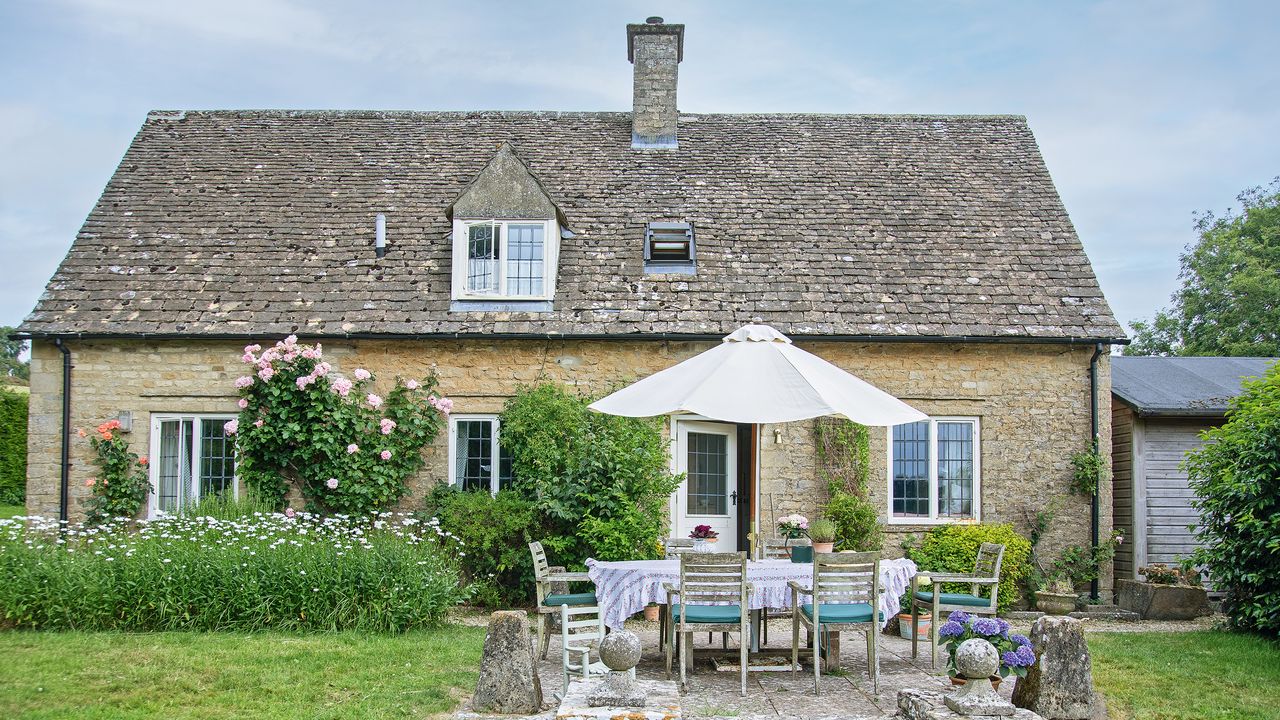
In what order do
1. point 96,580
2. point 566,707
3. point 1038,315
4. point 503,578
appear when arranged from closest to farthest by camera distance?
point 566,707 < point 96,580 < point 503,578 < point 1038,315

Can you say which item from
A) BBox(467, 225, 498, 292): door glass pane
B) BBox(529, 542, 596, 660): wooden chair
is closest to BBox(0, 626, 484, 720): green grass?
BBox(529, 542, 596, 660): wooden chair

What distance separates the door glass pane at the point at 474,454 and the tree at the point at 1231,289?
23332 mm

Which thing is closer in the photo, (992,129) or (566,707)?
(566,707)

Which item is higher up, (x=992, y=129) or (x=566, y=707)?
(x=992, y=129)

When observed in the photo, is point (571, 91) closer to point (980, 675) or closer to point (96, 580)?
point (96, 580)

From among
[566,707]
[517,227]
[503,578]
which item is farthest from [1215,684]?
[517,227]

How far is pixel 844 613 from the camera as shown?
26.7ft

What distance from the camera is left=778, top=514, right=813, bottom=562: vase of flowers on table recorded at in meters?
9.05

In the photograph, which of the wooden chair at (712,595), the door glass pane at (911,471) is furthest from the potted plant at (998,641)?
the door glass pane at (911,471)

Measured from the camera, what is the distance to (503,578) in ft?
43.3

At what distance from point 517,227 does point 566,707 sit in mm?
9957

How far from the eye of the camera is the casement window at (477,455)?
1419 cm

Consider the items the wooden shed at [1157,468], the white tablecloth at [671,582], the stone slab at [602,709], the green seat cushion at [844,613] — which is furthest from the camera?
the wooden shed at [1157,468]

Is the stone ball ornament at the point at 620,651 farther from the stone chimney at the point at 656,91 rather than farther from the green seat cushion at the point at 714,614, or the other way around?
the stone chimney at the point at 656,91
